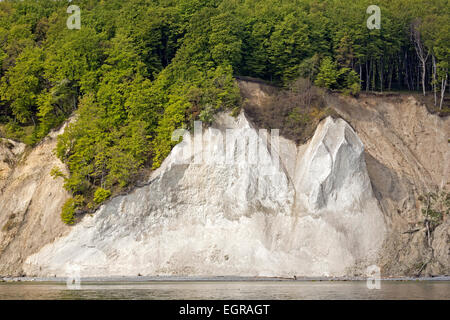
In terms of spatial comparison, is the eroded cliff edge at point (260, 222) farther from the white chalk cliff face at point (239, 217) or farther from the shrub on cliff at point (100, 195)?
the shrub on cliff at point (100, 195)

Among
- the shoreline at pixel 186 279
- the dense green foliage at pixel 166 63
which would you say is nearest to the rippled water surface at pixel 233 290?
the shoreline at pixel 186 279

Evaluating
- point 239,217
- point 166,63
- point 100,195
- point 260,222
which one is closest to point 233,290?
point 260,222

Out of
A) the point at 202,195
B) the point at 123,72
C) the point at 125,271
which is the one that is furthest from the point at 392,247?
the point at 123,72

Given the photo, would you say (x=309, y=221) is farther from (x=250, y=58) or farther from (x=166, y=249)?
(x=250, y=58)

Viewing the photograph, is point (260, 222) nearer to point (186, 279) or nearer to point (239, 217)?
point (239, 217)
